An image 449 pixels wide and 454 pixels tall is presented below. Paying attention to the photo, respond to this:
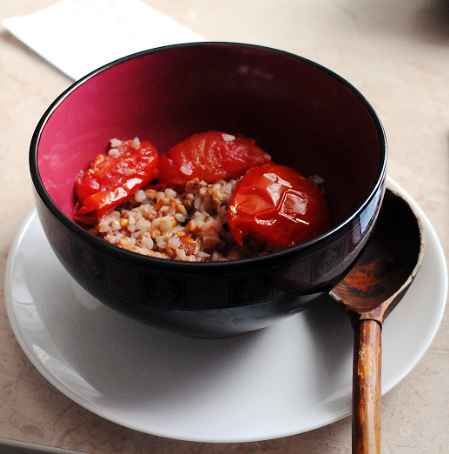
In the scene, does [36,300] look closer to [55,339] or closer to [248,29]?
[55,339]

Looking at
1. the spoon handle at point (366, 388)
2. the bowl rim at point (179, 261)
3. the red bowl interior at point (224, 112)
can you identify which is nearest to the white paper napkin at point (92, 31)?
the red bowl interior at point (224, 112)

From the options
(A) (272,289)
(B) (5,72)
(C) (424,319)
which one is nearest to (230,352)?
(A) (272,289)

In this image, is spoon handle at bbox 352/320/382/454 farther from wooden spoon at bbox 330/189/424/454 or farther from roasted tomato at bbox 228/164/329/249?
roasted tomato at bbox 228/164/329/249

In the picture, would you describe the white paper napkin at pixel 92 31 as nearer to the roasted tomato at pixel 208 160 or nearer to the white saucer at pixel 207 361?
the roasted tomato at pixel 208 160

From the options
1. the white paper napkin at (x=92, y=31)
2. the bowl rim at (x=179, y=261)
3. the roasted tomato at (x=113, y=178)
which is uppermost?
the bowl rim at (x=179, y=261)

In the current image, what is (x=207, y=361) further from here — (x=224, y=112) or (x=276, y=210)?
(x=224, y=112)
